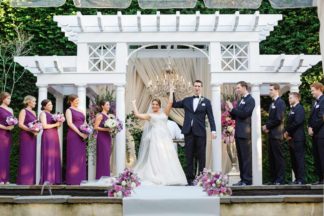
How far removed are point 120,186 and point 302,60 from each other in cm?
647

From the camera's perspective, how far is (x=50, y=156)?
32.1 feet

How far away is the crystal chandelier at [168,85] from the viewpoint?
1432cm

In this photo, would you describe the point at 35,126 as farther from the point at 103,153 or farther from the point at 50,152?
the point at 103,153

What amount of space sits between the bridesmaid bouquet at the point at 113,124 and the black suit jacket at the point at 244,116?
2571 mm

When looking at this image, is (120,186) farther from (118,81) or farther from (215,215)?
(118,81)

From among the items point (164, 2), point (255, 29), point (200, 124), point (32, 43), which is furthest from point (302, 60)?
point (32, 43)

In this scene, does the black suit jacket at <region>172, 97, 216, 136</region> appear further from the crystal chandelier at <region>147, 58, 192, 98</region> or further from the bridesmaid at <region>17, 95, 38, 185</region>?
the crystal chandelier at <region>147, 58, 192, 98</region>

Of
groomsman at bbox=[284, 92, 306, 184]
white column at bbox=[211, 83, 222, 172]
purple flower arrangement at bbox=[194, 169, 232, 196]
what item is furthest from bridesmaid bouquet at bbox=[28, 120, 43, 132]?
groomsman at bbox=[284, 92, 306, 184]

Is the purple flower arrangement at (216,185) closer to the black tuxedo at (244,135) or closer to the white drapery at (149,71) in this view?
the black tuxedo at (244,135)

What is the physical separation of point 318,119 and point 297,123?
384mm

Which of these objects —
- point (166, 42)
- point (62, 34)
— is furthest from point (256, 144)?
point (62, 34)

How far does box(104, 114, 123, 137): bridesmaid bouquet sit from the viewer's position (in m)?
10.7

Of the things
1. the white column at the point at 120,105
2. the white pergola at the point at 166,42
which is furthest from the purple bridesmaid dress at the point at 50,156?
the white pergola at the point at 166,42

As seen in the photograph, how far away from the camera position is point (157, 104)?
10.8 metres
